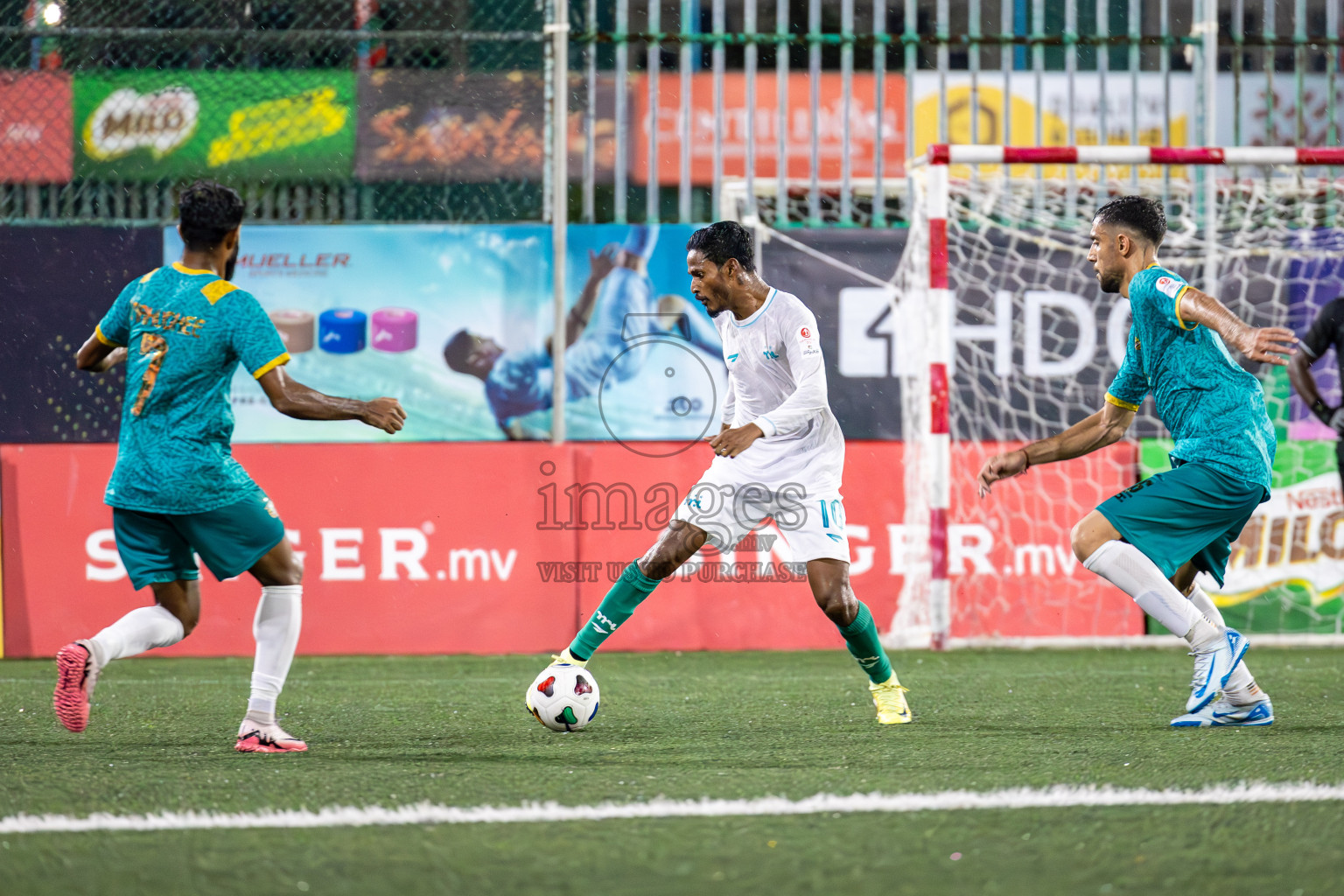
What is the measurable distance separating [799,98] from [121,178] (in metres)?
4.50

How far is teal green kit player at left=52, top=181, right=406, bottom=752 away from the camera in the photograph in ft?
14.0

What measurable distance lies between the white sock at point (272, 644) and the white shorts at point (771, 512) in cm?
130

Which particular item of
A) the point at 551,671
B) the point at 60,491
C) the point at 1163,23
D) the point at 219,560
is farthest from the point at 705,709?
the point at 1163,23

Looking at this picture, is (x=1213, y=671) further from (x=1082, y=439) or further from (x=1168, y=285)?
(x=1168, y=285)

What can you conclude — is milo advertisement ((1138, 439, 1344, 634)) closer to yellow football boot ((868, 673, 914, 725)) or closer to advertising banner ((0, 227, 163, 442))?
yellow football boot ((868, 673, 914, 725))

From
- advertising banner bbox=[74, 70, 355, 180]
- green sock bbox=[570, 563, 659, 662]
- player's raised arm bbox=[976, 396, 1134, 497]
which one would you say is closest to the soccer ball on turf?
green sock bbox=[570, 563, 659, 662]

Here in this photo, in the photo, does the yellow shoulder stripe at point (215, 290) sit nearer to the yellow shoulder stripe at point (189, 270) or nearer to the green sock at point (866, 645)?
the yellow shoulder stripe at point (189, 270)

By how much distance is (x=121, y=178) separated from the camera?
9.18 metres

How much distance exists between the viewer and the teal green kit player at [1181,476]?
4746mm

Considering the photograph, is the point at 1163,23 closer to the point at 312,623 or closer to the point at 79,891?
the point at 312,623

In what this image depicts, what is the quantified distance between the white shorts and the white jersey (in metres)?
0.03

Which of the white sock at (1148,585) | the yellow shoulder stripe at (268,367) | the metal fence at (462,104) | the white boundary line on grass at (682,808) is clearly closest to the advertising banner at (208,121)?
the metal fence at (462,104)

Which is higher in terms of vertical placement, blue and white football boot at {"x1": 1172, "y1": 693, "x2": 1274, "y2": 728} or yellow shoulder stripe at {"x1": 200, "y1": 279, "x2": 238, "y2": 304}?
yellow shoulder stripe at {"x1": 200, "y1": 279, "x2": 238, "y2": 304}

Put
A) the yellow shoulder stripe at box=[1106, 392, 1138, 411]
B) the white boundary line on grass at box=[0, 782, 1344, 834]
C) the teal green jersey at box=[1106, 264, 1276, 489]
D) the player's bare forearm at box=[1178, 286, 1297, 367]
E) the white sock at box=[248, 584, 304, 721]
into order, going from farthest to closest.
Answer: the yellow shoulder stripe at box=[1106, 392, 1138, 411], the teal green jersey at box=[1106, 264, 1276, 489], the white sock at box=[248, 584, 304, 721], the player's bare forearm at box=[1178, 286, 1297, 367], the white boundary line on grass at box=[0, 782, 1344, 834]
